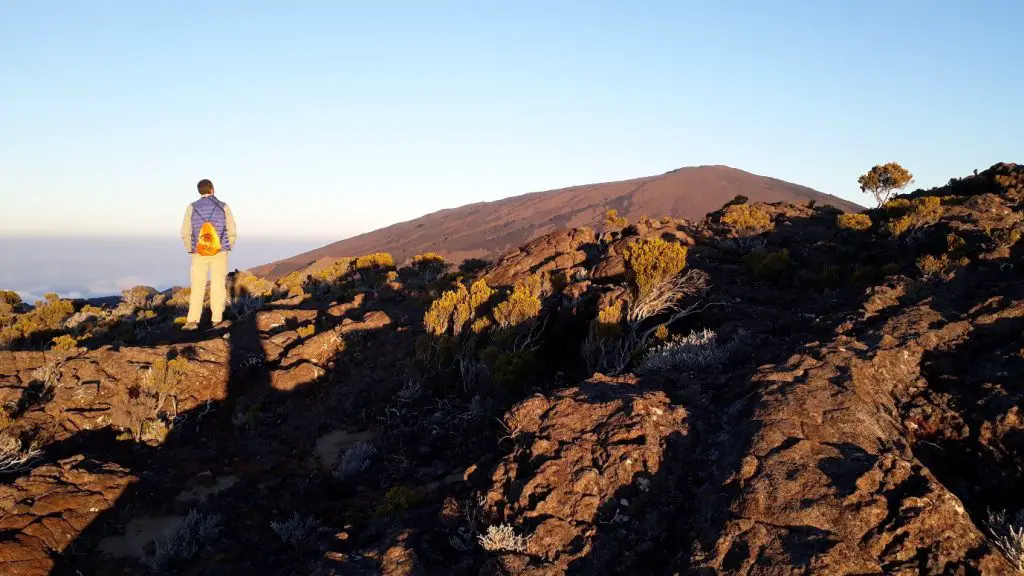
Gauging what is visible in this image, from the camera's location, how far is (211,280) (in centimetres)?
906

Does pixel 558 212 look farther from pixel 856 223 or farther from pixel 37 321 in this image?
pixel 37 321

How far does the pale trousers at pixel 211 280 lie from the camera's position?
8.19 metres

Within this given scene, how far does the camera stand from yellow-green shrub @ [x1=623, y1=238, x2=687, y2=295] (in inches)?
291

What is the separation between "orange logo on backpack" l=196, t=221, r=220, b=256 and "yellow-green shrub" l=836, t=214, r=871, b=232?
11.6m

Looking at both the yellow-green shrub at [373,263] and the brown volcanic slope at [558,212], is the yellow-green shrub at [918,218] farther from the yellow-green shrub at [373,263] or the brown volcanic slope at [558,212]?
the brown volcanic slope at [558,212]

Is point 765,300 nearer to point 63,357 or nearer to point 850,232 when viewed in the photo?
point 850,232

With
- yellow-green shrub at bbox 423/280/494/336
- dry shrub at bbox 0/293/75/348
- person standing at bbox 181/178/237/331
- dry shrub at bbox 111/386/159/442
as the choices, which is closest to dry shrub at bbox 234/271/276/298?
dry shrub at bbox 0/293/75/348

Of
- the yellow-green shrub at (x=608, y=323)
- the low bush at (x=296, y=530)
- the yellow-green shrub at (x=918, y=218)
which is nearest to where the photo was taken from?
the low bush at (x=296, y=530)

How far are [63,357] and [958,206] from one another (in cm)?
1504

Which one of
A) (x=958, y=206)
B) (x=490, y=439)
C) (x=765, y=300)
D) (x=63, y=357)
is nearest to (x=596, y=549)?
(x=490, y=439)

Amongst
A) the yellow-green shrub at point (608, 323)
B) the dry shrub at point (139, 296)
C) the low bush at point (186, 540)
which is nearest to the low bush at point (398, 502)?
the low bush at point (186, 540)

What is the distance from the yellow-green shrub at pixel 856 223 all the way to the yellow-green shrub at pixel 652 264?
19.0 feet

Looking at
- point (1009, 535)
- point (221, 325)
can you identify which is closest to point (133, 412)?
point (221, 325)

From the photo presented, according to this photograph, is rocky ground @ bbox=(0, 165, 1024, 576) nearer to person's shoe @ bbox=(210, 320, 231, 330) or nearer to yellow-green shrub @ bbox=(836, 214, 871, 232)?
person's shoe @ bbox=(210, 320, 231, 330)
